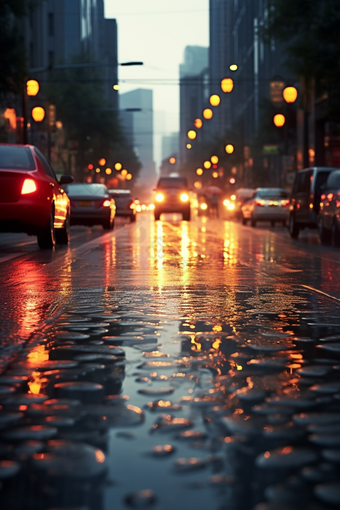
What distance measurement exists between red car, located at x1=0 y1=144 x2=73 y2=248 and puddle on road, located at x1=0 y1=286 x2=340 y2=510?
353 inches

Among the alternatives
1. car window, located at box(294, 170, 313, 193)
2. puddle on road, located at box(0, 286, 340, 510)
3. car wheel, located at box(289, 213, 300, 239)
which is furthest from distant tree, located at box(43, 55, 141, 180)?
puddle on road, located at box(0, 286, 340, 510)

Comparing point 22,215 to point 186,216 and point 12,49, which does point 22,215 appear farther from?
point 186,216

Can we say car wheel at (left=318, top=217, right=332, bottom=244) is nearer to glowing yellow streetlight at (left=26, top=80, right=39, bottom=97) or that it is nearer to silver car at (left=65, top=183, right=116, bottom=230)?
silver car at (left=65, top=183, right=116, bottom=230)

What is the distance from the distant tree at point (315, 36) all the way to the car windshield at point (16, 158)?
1455cm

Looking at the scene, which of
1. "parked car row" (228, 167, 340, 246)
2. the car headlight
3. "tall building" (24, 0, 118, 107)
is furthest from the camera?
"tall building" (24, 0, 118, 107)

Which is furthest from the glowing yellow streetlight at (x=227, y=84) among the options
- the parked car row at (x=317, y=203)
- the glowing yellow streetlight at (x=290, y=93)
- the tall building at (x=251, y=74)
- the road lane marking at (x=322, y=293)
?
the road lane marking at (x=322, y=293)

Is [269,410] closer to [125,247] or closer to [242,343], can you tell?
[242,343]

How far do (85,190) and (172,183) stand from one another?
14980mm

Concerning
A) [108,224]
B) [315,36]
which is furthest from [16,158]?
[315,36]

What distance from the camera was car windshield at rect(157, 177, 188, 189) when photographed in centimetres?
4481

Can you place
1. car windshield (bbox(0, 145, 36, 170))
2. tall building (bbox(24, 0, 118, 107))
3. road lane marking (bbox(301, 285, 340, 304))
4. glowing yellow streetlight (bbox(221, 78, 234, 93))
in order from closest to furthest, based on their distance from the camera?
1. road lane marking (bbox(301, 285, 340, 304))
2. car windshield (bbox(0, 145, 36, 170))
3. glowing yellow streetlight (bbox(221, 78, 234, 93))
4. tall building (bbox(24, 0, 118, 107))

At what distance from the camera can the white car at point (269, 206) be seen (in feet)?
126

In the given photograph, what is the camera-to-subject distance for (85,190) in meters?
30.3

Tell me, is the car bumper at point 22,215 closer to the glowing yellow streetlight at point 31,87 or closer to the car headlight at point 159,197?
the glowing yellow streetlight at point 31,87
